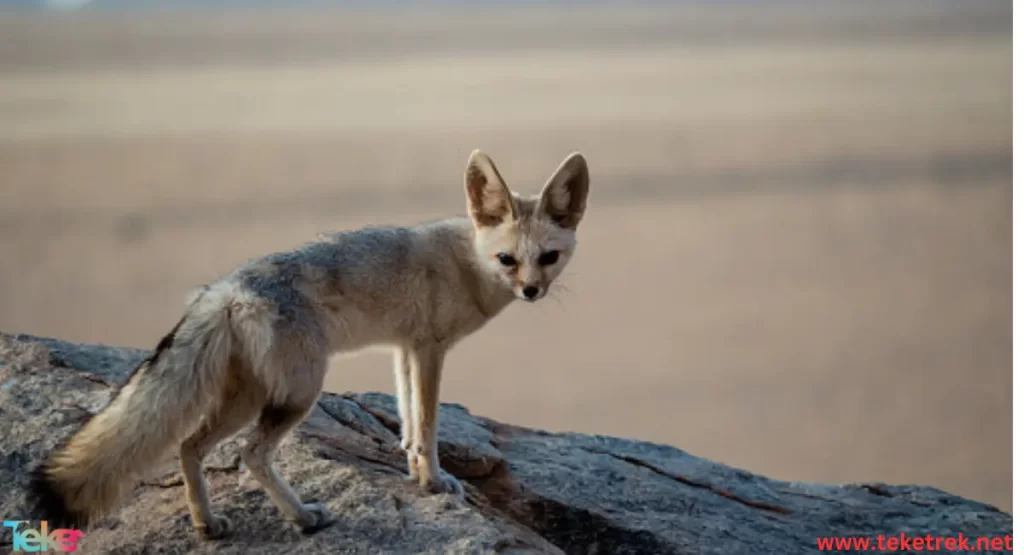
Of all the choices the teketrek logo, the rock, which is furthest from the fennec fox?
the teketrek logo

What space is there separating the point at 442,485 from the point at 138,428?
1.07 meters

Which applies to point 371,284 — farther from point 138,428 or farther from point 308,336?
point 138,428

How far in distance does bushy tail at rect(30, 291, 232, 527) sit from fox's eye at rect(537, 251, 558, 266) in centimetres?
110

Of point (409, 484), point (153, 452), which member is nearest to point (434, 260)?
point (409, 484)

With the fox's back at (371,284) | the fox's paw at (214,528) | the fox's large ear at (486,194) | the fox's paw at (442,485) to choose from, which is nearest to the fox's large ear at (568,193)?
the fox's large ear at (486,194)

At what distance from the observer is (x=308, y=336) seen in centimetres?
392

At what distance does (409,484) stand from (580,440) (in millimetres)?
1318

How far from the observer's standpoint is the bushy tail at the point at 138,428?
3748 millimetres

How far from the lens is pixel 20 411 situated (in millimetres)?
4648

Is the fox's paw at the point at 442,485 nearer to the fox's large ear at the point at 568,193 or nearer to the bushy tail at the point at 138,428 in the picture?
the bushy tail at the point at 138,428

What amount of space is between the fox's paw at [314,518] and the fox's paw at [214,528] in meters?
0.23

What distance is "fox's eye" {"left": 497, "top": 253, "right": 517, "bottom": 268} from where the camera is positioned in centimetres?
441

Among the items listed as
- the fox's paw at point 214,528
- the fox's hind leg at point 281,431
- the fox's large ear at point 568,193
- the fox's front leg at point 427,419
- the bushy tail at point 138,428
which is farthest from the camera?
the fox's large ear at point 568,193

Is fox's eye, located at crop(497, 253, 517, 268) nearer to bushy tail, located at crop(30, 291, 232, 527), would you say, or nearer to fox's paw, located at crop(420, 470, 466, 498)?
fox's paw, located at crop(420, 470, 466, 498)
